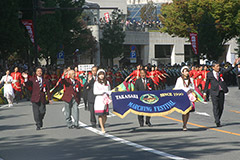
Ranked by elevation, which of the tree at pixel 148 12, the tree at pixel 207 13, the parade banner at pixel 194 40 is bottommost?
the parade banner at pixel 194 40

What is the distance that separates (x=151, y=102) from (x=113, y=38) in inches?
2215

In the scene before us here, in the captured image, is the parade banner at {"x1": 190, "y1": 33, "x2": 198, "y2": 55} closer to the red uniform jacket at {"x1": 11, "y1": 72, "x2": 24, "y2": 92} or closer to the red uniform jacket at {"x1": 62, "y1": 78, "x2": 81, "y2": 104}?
the red uniform jacket at {"x1": 11, "y1": 72, "x2": 24, "y2": 92}

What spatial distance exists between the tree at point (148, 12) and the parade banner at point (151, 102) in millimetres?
86660

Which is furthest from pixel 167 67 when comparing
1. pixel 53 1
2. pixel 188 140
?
pixel 188 140

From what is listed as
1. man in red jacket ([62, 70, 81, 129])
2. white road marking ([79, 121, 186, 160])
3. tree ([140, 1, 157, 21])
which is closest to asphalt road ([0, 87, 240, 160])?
white road marking ([79, 121, 186, 160])

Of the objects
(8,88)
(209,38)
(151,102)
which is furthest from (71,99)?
(209,38)

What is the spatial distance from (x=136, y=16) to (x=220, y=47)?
50.8m

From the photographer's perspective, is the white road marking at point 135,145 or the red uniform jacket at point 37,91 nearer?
the white road marking at point 135,145

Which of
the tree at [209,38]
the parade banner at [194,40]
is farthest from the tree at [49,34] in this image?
the tree at [209,38]

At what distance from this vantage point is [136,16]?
107m

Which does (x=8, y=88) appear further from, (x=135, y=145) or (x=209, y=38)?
(x=209, y=38)

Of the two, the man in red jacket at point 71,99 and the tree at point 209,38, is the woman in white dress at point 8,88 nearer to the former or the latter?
the man in red jacket at point 71,99

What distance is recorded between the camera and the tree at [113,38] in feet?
230

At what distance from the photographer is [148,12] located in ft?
335
